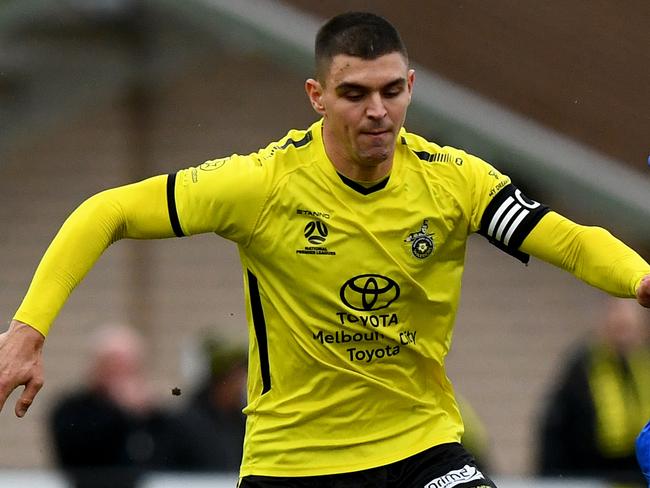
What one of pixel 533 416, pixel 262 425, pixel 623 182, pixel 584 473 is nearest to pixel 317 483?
pixel 262 425

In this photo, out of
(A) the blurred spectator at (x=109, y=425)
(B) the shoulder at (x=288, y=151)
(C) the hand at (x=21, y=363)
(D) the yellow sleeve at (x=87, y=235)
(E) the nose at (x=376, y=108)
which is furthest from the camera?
(A) the blurred spectator at (x=109, y=425)

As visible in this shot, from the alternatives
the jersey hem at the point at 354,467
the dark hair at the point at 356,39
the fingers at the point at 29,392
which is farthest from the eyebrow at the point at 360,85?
the fingers at the point at 29,392

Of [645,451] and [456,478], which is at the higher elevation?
[645,451]

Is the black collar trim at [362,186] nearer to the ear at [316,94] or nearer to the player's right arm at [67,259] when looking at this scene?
the ear at [316,94]

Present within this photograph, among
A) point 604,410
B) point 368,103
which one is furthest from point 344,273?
point 604,410

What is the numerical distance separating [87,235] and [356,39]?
1160 mm

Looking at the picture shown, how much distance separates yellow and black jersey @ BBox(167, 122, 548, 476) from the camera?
5.65 m

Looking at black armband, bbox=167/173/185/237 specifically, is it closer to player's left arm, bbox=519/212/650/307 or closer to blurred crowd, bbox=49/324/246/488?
player's left arm, bbox=519/212/650/307

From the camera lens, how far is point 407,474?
18.6 ft

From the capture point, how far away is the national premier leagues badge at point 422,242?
568 cm

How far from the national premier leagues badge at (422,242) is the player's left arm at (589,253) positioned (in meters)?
0.33

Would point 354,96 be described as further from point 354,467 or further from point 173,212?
point 354,467

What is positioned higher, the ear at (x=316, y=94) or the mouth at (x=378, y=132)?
the ear at (x=316, y=94)

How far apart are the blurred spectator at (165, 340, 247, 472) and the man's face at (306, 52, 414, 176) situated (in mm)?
3924
